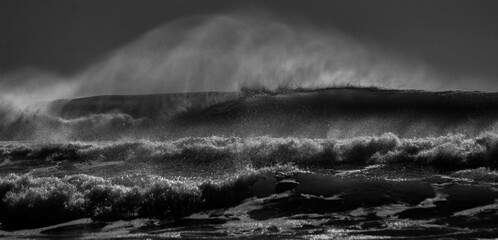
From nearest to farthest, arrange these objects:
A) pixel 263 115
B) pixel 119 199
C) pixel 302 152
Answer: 1. pixel 119 199
2. pixel 302 152
3. pixel 263 115

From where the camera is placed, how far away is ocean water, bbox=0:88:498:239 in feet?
26.0

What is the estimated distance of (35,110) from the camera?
22.8 meters

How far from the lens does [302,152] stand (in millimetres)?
12578

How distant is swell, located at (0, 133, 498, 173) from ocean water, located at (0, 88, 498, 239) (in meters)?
0.03

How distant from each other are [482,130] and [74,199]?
10.9 meters

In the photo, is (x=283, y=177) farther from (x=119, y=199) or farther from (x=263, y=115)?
(x=263, y=115)

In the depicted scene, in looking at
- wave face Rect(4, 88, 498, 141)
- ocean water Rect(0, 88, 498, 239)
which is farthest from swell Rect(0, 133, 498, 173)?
wave face Rect(4, 88, 498, 141)

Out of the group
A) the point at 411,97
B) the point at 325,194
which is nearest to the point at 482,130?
the point at 411,97

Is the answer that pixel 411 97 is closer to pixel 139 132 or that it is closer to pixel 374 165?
pixel 374 165

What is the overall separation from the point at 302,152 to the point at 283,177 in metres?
2.56

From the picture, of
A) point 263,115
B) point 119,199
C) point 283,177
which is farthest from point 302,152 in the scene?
point 263,115

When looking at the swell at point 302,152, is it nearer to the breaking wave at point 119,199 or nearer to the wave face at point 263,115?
the breaking wave at point 119,199

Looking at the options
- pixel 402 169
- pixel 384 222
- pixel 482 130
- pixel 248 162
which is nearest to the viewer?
pixel 384 222

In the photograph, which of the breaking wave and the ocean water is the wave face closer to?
the ocean water
